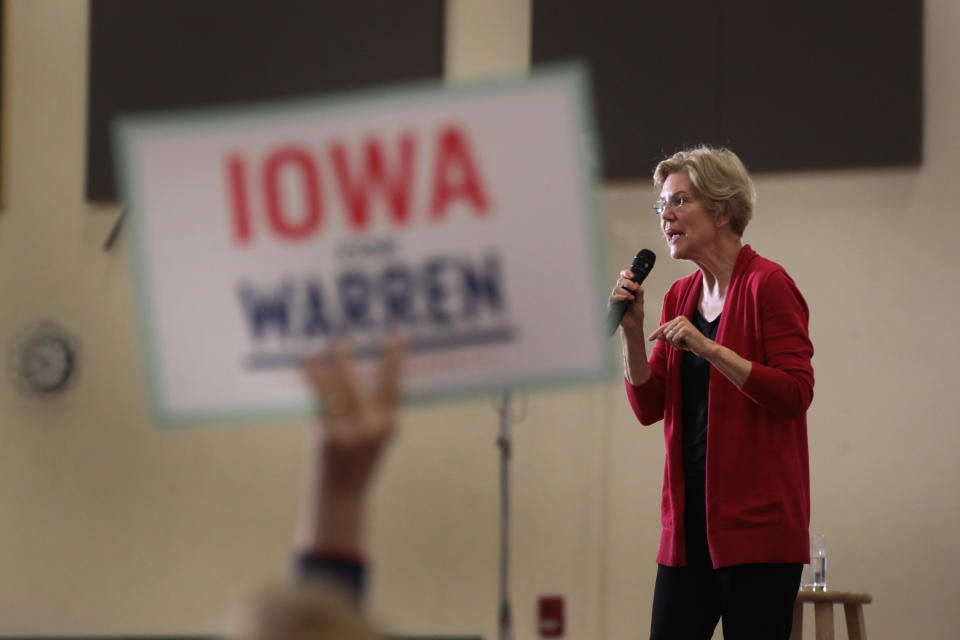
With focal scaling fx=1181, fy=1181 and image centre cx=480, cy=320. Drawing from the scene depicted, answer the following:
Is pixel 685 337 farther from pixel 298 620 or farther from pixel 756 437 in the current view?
pixel 298 620

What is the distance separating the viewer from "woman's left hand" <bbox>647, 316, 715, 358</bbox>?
7.45ft

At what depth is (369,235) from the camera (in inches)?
52.1

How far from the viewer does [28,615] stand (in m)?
4.29

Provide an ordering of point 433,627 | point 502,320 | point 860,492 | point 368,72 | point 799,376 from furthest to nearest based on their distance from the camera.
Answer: point 368,72, point 433,627, point 860,492, point 799,376, point 502,320

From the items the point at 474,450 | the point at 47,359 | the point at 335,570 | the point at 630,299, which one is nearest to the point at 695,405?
the point at 630,299

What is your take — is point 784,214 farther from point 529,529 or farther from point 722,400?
point 722,400

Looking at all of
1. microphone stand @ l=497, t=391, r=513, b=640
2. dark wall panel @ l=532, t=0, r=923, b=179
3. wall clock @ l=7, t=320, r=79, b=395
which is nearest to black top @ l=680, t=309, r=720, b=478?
microphone stand @ l=497, t=391, r=513, b=640

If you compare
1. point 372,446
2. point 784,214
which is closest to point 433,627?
point 784,214

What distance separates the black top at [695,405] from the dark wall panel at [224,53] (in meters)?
2.09

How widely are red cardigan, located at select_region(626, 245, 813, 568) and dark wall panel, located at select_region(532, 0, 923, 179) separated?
60.1 inches

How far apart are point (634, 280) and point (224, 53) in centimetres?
245

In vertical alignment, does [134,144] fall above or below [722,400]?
above

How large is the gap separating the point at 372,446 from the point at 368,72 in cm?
346

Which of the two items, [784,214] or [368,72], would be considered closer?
[784,214]
